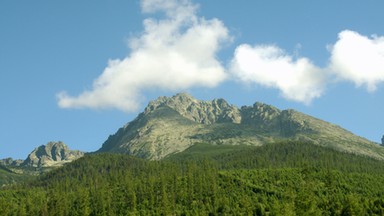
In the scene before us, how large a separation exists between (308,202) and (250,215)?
36792 mm

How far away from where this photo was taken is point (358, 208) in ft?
651

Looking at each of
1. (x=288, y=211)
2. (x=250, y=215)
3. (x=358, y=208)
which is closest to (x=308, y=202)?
(x=288, y=211)

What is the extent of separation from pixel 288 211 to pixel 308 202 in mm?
10616

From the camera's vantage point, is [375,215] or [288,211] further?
[375,215]

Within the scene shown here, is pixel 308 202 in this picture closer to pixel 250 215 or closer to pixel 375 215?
pixel 250 215

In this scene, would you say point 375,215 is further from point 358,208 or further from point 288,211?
point 288,211

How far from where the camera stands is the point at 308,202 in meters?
158

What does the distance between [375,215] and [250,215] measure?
5599cm

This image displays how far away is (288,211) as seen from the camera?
152 meters

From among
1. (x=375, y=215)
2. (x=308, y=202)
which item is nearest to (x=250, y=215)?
(x=308, y=202)

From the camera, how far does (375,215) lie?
653 feet

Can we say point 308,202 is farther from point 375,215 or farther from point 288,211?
point 375,215

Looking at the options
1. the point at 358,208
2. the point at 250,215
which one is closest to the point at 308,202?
the point at 250,215

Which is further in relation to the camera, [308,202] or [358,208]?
[358,208]
